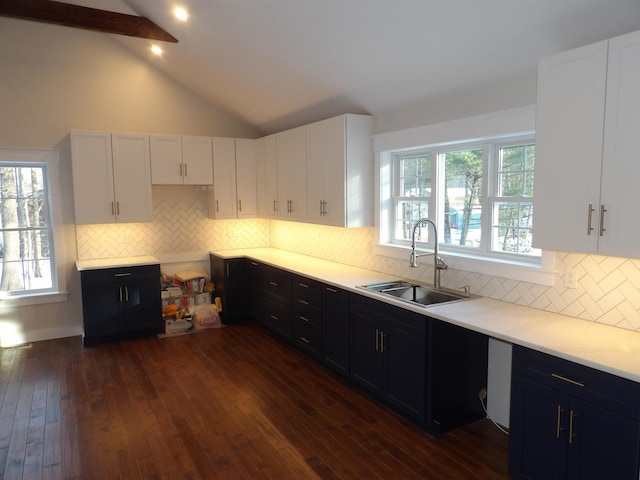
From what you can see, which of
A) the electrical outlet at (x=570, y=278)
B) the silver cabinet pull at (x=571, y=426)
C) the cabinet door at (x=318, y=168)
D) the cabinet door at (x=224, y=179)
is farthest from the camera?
the cabinet door at (x=224, y=179)

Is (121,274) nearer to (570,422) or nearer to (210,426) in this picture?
(210,426)

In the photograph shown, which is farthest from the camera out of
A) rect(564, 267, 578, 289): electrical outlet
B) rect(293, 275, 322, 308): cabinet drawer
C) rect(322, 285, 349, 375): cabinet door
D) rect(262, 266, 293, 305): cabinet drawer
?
rect(262, 266, 293, 305): cabinet drawer

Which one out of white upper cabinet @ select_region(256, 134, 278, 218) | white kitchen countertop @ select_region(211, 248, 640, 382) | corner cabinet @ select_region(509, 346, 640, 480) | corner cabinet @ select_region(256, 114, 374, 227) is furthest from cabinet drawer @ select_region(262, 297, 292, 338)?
corner cabinet @ select_region(509, 346, 640, 480)

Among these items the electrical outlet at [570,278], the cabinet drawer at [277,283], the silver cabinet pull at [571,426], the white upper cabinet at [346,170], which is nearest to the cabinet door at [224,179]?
the cabinet drawer at [277,283]

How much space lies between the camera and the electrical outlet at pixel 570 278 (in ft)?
8.96

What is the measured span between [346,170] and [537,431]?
101 inches

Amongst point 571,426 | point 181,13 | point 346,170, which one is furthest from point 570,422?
point 181,13

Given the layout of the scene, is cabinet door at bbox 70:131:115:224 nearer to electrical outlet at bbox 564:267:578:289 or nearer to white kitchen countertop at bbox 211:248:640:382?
white kitchen countertop at bbox 211:248:640:382

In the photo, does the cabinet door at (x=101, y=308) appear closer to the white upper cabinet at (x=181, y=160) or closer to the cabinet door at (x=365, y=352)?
the white upper cabinet at (x=181, y=160)

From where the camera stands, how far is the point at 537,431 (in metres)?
2.36

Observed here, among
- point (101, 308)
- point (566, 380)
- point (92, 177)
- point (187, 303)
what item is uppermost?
point (92, 177)

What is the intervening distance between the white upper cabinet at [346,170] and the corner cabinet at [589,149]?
1966mm

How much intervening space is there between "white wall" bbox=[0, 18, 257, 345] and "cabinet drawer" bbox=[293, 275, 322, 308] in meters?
2.61

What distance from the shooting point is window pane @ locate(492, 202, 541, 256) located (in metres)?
3.13
